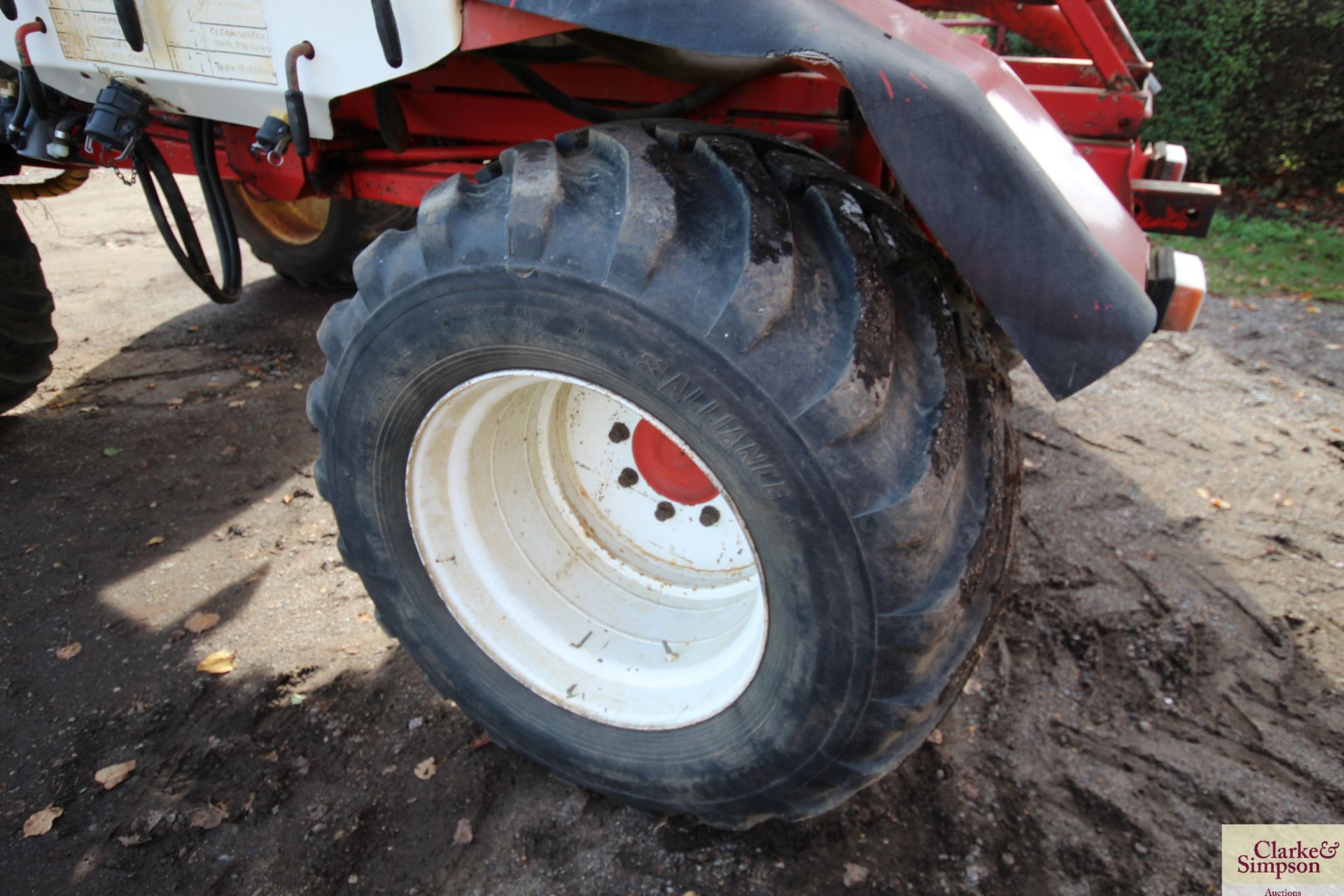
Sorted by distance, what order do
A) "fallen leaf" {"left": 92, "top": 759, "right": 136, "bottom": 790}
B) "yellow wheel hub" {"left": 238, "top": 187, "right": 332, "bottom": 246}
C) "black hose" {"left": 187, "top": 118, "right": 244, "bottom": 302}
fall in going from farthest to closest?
"yellow wheel hub" {"left": 238, "top": 187, "right": 332, "bottom": 246}, "black hose" {"left": 187, "top": 118, "right": 244, "bottom": 302}, "fallen leaf" {"left": 92, "top": 759, "right": 136, "bottom": 790}

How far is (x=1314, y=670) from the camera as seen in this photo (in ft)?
7.86

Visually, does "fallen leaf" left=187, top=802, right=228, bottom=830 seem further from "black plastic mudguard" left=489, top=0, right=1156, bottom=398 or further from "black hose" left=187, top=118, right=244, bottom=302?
"black plastic mudguard" left=489, top=0, right=1156, bottom=398

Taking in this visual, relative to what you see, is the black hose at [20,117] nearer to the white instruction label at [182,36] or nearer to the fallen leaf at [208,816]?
the white instruction label at [182,36]

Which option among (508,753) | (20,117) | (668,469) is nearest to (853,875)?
(508,753)

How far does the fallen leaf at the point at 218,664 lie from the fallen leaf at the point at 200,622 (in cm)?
13

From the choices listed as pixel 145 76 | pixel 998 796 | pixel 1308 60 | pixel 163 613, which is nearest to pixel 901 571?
pixel 998 796

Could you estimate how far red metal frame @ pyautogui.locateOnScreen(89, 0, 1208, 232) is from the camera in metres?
2.01

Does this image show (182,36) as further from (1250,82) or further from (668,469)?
(1250,82)

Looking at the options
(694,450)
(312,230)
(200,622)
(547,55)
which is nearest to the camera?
(694,450)

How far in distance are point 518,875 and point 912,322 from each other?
142 centimetres

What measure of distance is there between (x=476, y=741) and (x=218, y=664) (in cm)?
81

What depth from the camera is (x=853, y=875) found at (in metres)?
1.85

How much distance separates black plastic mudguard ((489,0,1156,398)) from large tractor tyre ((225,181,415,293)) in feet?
10.6

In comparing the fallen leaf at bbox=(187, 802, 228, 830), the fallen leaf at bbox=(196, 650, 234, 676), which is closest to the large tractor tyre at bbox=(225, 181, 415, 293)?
the fallen leaf at bbox=(196, 650, 234, 676)
